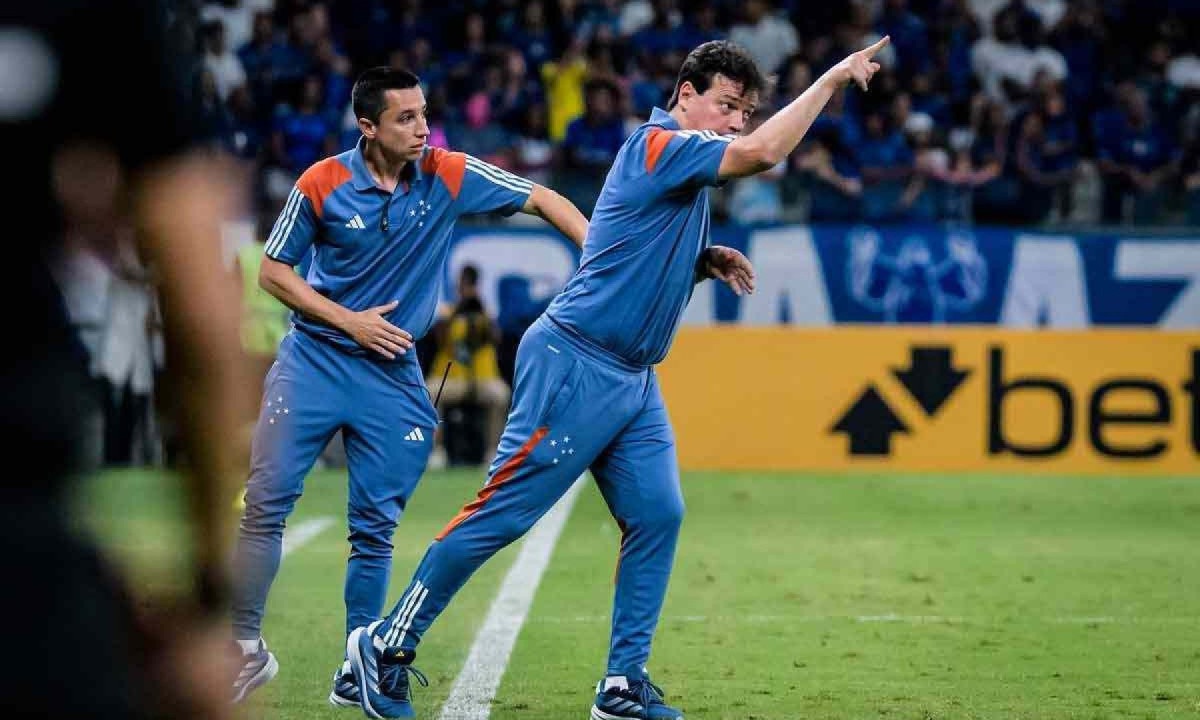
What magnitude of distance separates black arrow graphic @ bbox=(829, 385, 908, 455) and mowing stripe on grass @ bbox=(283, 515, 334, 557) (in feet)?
18.9

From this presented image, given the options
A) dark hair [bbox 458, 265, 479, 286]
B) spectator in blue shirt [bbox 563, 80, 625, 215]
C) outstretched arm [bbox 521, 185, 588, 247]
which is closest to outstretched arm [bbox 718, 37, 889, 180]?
outstretched arm [bbox 521, 185, 588, 247]

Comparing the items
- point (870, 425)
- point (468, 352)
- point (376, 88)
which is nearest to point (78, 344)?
point (376, 88)

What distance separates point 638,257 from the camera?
6.39m

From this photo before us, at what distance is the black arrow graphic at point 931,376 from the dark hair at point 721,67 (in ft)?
38.8

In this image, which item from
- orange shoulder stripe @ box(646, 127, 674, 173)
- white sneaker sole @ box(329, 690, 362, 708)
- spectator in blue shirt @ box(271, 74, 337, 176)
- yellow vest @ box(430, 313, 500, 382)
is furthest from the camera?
spectator in blue shirt @ box(271, 74, 337, 176)

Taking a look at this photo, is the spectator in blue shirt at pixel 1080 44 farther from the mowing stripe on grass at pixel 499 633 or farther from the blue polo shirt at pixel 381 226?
the blue polo shirt at pixel 381 226

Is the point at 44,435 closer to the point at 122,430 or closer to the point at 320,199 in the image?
the point at 320,199

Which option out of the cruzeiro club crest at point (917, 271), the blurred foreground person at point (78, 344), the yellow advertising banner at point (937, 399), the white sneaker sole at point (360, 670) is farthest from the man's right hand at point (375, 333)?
the cruzeiro club crest at point (917, 271)

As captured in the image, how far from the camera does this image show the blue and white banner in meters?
20.2

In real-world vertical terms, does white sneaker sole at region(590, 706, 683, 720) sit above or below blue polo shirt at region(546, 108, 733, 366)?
below

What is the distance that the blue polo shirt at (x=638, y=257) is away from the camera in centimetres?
635

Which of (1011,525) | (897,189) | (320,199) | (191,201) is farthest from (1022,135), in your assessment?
(191,201)

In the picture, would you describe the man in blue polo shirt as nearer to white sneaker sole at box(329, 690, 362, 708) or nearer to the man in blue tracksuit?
white sneaker sole at box(329, 690, 362, 708)

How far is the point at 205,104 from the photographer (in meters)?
2.40
